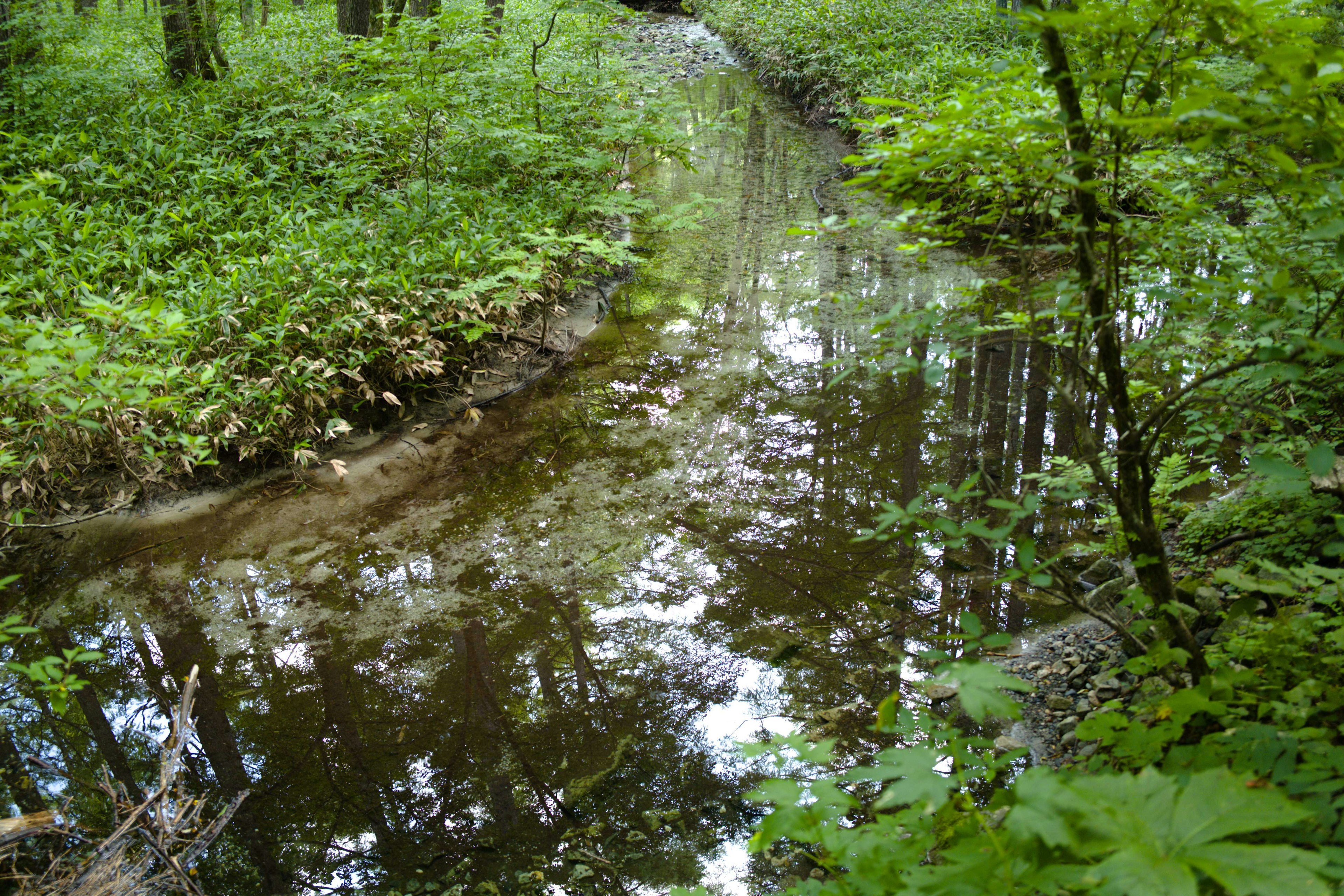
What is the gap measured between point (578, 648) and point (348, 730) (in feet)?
3.31

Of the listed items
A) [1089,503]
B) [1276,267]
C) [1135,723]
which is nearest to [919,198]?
[1276,267]

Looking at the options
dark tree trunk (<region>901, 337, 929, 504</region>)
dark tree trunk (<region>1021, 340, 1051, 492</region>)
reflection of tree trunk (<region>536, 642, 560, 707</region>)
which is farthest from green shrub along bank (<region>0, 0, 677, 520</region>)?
dark tree trunk (<region>1021, 340, 1051, 492</region>)

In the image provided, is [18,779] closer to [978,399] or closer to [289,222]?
[289,222]

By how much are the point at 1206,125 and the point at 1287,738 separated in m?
1.11

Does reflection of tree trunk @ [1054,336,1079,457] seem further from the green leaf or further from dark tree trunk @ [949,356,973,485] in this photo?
the green leaf

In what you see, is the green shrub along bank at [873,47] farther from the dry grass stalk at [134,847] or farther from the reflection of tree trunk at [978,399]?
the dry grass stalk at [134,847]

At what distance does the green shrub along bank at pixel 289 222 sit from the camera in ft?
15.1

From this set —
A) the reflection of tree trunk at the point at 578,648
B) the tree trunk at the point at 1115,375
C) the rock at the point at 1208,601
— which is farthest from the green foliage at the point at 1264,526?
the reflection of tree trunk at the point at 578,648

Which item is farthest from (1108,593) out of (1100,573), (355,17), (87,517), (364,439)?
(355,17)

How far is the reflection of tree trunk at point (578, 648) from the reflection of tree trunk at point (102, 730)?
1.74 meters

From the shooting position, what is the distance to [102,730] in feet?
11.0

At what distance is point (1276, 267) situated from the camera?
2.11 meters

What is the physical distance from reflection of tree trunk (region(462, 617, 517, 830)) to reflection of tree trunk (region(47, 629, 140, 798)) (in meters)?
1.32

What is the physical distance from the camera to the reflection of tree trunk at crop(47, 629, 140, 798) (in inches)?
123
